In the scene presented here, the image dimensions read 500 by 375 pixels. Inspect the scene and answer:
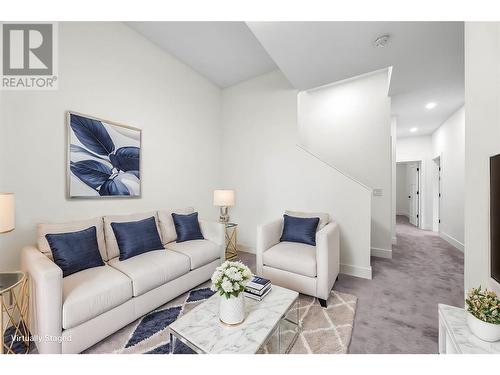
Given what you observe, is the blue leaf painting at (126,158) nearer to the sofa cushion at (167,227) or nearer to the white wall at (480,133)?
the sofa cushion at (167,227)

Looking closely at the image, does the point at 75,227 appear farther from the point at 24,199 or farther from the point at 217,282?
the point at 217,282

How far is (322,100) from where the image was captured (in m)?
3.79

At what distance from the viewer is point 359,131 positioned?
11.7ft

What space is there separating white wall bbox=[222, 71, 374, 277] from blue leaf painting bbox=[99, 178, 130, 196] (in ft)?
6.31

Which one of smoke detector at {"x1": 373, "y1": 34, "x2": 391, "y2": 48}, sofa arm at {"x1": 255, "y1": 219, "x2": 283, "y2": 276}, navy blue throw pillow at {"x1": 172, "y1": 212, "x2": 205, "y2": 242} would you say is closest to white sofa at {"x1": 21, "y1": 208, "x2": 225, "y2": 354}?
navy blue throw pillow at {"x1": 172, "y1": 212, "x2": 205, "y2": 242}

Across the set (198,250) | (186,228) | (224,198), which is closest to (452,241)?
(224,198)

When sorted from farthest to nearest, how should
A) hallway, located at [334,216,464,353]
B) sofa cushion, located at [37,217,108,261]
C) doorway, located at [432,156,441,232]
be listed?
doorway, located at [432,156,441,232] < sofa cushion, located at [37,217,108,261] < hallway, located at [334,216,464,353]

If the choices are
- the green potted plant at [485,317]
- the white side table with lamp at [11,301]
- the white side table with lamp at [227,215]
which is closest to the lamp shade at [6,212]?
the white side table with lamp at [11,301]

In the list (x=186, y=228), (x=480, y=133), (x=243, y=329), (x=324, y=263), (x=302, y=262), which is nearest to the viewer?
(x=243, y=329)

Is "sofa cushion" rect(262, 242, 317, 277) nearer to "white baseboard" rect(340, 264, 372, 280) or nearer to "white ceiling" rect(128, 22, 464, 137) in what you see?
"white baseboard" rect(340, 264, 372, 280)

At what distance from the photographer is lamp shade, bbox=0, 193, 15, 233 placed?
1.35 m

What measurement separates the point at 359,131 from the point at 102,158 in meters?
3.73

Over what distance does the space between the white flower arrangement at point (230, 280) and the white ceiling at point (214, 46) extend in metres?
2.82

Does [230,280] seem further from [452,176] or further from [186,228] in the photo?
[452,176]
